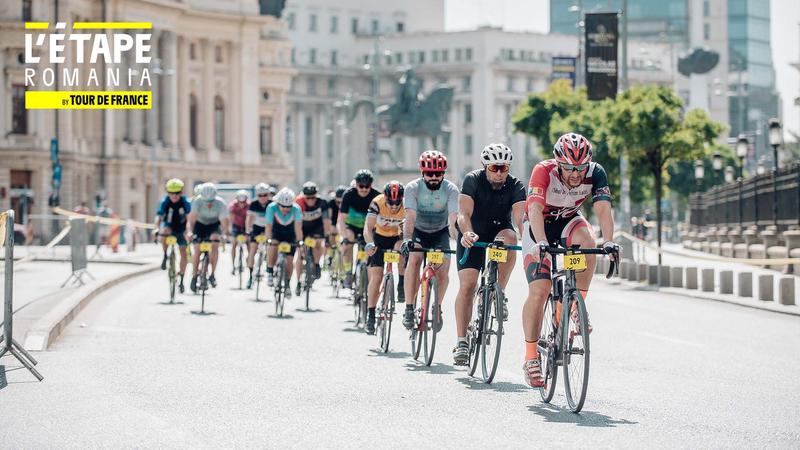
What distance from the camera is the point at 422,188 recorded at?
46.9ft

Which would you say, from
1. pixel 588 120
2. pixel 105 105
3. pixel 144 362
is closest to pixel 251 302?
pixel 144 362

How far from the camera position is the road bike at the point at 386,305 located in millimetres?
15539

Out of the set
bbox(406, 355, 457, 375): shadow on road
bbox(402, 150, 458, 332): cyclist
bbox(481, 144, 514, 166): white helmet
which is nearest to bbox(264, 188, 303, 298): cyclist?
bbox(402, 150, 458, 332): cyclist

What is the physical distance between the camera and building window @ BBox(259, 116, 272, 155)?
4582 inches

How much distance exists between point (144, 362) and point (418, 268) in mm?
2656

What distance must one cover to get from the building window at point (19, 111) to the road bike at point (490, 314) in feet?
242

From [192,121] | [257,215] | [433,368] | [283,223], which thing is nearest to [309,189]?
[283,223]

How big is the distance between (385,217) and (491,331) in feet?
15.3

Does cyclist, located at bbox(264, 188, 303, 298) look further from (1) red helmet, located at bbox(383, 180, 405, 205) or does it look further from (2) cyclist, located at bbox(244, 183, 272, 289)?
(1) red helmet, located at bbox(383, 180, 405, 205)

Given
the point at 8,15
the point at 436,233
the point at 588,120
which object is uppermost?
the point at 8,15

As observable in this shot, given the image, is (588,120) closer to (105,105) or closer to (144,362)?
(105,105)

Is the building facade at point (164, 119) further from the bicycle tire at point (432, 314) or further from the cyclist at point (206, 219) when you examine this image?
the bicycle tire at point (432, 314)

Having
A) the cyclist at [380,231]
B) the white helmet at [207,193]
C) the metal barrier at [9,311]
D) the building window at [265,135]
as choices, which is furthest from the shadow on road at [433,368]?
the building window at [265,135]

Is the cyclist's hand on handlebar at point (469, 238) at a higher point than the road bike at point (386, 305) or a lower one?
higher
